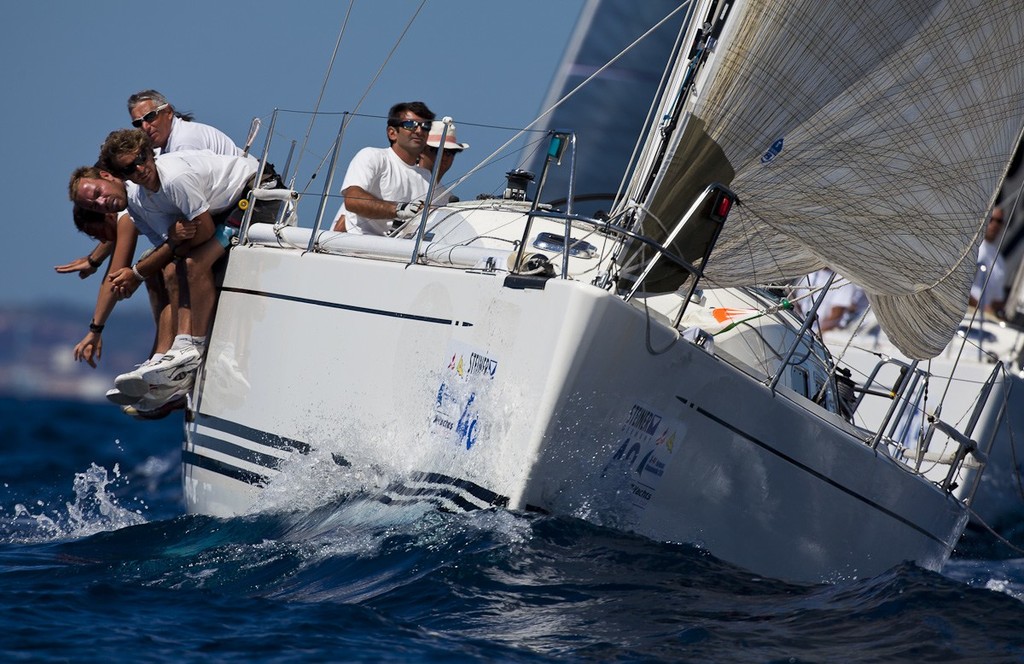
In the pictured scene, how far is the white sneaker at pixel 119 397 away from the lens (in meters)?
5.61

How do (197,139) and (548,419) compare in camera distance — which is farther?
(197,139)

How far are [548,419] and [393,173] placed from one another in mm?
2290

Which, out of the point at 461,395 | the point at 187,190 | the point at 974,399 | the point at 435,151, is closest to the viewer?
the point at 461,395

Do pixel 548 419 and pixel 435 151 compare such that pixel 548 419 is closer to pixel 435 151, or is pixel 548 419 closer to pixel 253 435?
pixel 253 435

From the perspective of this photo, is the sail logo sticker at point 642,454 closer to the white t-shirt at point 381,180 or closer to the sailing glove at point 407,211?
the sailing glove at point 407,211

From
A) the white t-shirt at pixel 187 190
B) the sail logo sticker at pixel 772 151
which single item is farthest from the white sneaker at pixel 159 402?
the sail logo sticker at pixel 772 151

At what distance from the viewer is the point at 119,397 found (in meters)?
5.64

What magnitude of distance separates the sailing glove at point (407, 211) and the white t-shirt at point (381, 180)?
11 cm

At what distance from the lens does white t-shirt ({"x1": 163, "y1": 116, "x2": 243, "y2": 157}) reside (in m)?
6.00

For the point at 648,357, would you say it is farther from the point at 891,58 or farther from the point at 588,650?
the point at 891,58

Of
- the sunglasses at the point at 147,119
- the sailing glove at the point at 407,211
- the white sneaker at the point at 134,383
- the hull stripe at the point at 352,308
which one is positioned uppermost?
the sunglasses at the point at 147,119

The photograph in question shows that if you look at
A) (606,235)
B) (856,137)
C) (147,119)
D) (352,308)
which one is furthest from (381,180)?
(856,137)

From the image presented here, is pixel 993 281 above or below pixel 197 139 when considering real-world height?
above

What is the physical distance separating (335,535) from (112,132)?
5.97 ft
